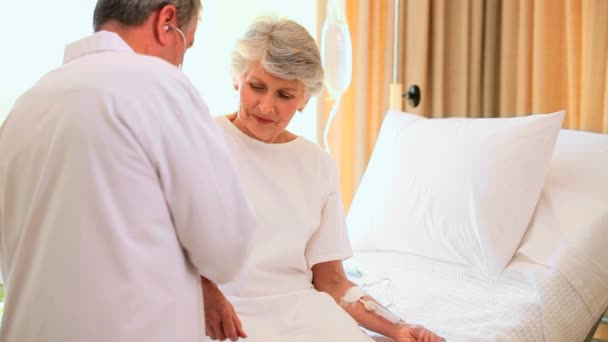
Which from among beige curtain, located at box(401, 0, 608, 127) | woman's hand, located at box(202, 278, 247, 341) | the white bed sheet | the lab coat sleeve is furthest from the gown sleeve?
beige curtain, located at box(401, 0, 608, 127)

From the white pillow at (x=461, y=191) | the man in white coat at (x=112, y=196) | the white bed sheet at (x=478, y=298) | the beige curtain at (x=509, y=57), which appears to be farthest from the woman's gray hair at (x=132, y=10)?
the beige curtain at (x=509, y=57)

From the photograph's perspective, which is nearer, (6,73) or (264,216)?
(264,216)

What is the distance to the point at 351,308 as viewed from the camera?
5.67 feet

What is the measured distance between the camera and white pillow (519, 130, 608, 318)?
7.00ft

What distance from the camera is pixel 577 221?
2.21 metres

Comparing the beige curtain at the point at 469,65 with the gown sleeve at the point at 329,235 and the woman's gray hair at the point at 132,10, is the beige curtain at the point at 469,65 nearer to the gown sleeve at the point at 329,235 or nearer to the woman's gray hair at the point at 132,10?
the gown sleeve at the point at 329,235

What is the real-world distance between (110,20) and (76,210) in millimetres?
331

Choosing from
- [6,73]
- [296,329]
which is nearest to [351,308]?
[296,329]

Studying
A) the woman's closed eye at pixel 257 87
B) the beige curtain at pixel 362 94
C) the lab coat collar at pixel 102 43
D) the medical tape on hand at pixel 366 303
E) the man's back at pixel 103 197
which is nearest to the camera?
the man's back at pixel 103 197

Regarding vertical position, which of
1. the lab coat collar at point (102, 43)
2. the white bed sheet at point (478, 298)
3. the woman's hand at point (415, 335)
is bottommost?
the white bed sheet at point (478, 298)

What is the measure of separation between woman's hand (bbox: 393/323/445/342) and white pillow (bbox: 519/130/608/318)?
66 cm

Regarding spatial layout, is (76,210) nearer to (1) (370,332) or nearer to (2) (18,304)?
(2) (18,304)

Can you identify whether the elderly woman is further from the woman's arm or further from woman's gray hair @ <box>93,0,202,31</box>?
woman's gray hair @ <box>93,0,202,31</box>

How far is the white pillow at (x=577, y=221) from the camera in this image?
2133 millimetres
